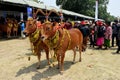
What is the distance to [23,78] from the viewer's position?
8484mm

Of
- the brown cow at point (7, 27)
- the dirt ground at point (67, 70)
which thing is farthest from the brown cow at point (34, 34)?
the brown cow at point (7, 27)

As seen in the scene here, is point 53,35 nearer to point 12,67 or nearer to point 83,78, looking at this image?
point 83,78

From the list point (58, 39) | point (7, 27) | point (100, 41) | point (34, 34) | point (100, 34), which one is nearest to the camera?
point (58, 39)

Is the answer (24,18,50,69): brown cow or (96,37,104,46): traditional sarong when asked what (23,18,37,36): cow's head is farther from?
(96,37,104,46): traditional sarong

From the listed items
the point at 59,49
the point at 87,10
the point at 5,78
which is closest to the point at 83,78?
the point at 59,49

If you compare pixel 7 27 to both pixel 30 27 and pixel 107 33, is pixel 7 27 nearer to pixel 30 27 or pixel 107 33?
pixel 107 33

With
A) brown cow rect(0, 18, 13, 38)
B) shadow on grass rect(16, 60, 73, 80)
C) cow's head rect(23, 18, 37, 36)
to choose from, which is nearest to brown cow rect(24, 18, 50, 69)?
cow's head rect(23, 18, 37, 36)

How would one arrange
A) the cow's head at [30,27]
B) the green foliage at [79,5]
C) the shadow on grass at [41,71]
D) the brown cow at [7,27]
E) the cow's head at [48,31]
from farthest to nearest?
1. the green foliage at [79,5]
2. the brown cow at [7,27]
3. the cow's head at [30,27]
4. the shadow on grass at [41,71]
5. the cow's head at [48,31]

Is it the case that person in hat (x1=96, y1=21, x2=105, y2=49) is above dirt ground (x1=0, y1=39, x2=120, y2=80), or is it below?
above

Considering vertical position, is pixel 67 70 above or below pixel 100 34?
below

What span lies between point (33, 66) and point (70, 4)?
43.6 m

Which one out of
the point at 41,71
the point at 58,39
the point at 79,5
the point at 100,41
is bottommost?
the point at 41,71

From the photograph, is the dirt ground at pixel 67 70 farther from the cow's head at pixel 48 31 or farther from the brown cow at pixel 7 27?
the brown cow at pixel 7 27

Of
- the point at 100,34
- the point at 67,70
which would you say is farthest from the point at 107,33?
the point at 67,70
